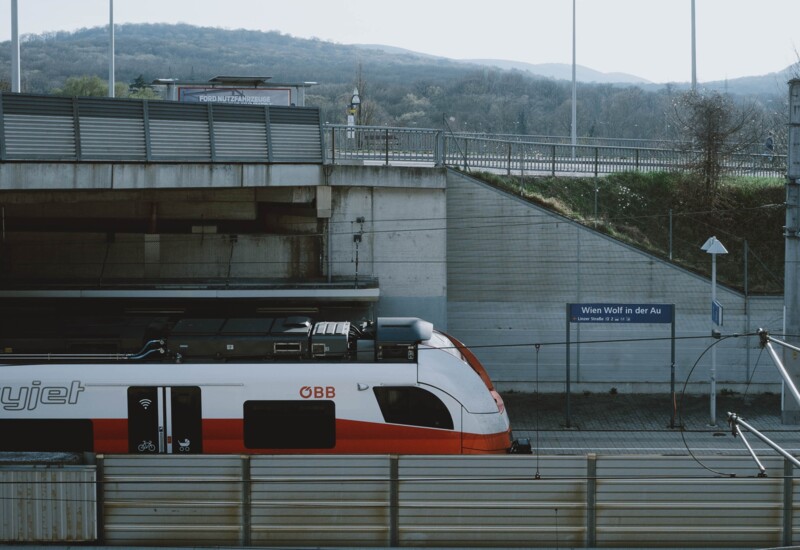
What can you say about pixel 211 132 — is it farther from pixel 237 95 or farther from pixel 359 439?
pixel 359 439

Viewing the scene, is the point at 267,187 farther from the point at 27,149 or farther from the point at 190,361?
the point at 190,361

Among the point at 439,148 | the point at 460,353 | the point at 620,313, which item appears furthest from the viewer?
the point at 439,148

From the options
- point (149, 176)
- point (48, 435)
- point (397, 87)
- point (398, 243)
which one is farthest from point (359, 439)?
point (397, 87)

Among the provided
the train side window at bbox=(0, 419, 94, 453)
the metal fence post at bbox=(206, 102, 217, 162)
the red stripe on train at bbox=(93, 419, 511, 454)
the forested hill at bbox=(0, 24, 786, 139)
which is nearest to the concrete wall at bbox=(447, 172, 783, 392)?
the metal fence post at bbox=(206, 102, 217, 162)

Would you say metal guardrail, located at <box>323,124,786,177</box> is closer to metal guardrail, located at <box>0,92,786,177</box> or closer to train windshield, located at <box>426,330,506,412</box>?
metal guardrail, located at <box>0,92,786,177</box>

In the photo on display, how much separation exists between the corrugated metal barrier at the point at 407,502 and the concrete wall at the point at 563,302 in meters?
12.3

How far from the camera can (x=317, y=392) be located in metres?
14.9

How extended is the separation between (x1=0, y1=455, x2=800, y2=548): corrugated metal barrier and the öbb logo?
5.09 feet

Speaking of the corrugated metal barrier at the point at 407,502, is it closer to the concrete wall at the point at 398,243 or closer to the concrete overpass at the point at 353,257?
the concrete overpass at the point at 353,257

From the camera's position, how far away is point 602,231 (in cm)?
2767

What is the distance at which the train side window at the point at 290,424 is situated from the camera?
49.0 ft

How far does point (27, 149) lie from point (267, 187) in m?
6.15

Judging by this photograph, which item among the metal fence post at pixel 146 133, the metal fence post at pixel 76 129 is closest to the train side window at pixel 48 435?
the metal fence post at pixel 76 129

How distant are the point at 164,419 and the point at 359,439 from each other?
277 centimetres
